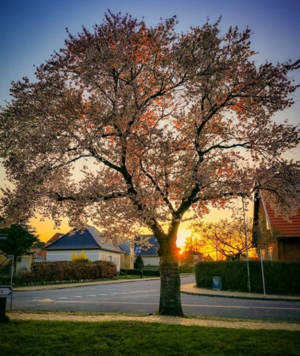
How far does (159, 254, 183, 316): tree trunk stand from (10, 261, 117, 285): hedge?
2062cm

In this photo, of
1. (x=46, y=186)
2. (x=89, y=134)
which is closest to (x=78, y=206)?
(x=46, y=186)

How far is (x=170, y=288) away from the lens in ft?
34.5

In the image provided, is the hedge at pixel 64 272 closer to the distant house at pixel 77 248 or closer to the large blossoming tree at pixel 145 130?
the distant house at pixel 77 248

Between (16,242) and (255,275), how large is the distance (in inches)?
924

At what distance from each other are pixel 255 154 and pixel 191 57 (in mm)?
4228

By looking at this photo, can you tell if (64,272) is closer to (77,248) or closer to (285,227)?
(77,248)

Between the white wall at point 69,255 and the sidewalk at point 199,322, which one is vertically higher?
the white wall at point 69,255

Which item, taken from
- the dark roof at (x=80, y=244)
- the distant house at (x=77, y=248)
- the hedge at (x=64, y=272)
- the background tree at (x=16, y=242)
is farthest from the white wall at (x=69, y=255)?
the background tree at (x=16, y=242)

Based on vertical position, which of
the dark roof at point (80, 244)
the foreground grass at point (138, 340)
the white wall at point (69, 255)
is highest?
the dark roof at point (80, 244)

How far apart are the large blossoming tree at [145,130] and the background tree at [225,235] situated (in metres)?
25.4

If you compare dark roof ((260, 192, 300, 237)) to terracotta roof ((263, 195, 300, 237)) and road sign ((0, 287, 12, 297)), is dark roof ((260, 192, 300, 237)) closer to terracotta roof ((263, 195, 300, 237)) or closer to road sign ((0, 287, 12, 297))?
terracotta roof ((263, 195, 300, 237))

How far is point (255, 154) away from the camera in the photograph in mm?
11242

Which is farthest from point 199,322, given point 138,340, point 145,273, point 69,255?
point 145,273

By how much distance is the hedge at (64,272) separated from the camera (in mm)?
28014
